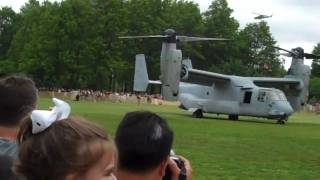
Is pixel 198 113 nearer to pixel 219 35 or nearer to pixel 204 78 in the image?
pixel 204 78

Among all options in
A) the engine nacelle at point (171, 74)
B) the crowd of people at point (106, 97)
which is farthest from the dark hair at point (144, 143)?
the crowd of people at point (106, 97)

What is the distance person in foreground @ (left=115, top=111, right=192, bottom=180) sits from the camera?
10.8 feet

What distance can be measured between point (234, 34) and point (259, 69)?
7.68 meters

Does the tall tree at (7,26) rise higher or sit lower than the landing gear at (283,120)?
higher

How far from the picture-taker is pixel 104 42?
315 feet

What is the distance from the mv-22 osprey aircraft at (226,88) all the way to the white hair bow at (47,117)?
123ft

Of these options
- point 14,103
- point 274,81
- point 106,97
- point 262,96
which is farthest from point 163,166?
point 106,97

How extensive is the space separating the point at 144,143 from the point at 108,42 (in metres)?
93.7

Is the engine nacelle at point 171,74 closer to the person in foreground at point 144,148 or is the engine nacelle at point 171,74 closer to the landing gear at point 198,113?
the landing gear at point 198,113

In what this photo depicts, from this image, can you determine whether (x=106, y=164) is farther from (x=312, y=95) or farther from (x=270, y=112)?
(x=312, y=95)

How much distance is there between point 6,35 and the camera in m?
133

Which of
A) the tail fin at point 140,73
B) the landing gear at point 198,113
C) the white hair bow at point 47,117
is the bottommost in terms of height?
the landing gear at point 198,113

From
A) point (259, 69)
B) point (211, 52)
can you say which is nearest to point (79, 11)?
point (211, 52)

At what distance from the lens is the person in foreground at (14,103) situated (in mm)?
4211
